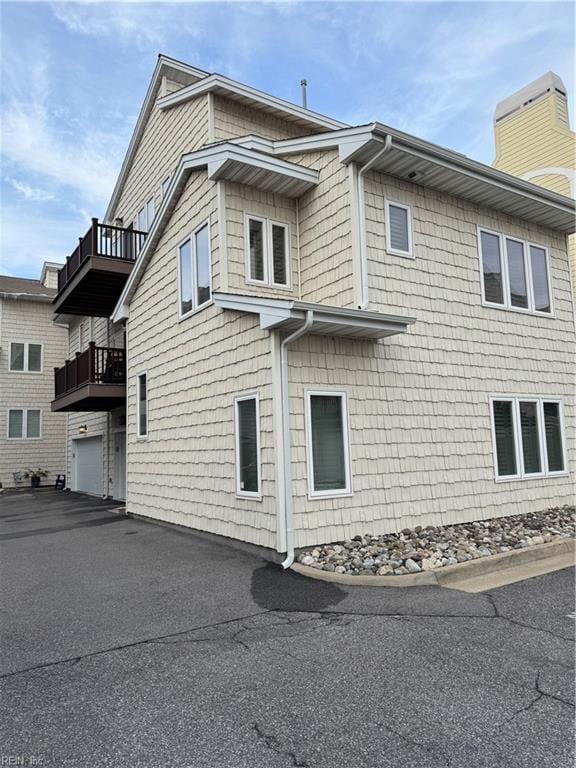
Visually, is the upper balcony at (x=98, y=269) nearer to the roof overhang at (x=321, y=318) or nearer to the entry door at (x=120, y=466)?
the entry door at (x=120, y=466)

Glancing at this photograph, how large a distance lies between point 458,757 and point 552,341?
371 inches

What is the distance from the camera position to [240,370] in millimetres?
7992

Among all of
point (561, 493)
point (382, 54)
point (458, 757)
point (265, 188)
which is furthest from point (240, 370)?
point (382, 54)

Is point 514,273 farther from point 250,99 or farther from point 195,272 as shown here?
point 250,99

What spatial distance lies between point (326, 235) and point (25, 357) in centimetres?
1751

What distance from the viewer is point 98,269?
13.2m

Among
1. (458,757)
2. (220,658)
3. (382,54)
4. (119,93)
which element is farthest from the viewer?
(119,93)

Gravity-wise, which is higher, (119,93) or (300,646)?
(119,93)

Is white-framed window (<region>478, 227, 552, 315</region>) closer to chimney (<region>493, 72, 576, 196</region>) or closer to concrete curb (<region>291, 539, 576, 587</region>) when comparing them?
concrete curb (<region>291, 539, 576, 587</region>)

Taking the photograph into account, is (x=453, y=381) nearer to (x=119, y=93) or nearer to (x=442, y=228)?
(x=442, y=228)

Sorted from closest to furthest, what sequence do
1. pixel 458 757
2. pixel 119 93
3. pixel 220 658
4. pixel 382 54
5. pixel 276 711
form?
pixel 458 757, pixel 276 711, pixel 220 658, pixel 382 54, pixel 119 93

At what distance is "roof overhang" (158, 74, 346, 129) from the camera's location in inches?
442

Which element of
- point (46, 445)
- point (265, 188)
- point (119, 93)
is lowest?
point (46, 445)

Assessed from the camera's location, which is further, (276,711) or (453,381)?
(453,381)
